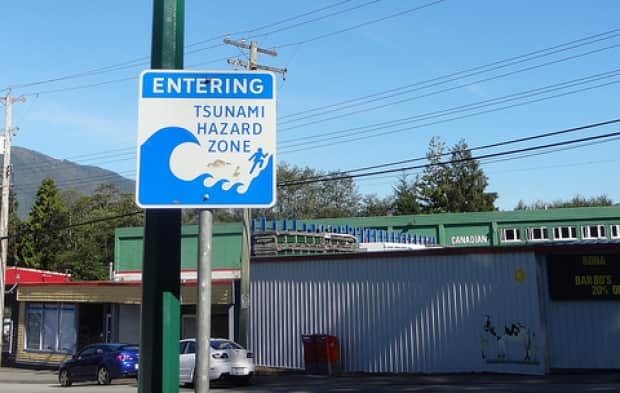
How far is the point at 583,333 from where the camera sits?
23.3m

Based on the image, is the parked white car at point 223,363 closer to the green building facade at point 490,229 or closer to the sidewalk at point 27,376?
the sidewalk at point 27,376

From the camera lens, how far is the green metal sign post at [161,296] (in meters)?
4.09

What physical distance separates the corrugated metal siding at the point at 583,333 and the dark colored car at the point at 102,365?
44.6 ft

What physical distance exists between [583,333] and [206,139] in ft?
71.0

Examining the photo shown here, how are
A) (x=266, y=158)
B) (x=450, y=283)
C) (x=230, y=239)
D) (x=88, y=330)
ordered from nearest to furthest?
(x=266, y=158)
(x=450, y=283)
(x=88, y=330)
(x=230, y=239)

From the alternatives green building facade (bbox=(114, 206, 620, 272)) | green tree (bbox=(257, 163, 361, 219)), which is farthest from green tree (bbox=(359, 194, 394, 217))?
green building facade (bbox=(114, 206, 620, 272))

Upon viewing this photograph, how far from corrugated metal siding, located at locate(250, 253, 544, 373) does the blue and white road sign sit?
21.1 metres

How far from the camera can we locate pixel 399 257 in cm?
2630

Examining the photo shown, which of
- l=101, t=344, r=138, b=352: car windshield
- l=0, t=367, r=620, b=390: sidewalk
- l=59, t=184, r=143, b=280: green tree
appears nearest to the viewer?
l=0, t=367, r=620, b=390: sidewalk

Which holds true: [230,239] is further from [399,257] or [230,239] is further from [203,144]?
[203,144]

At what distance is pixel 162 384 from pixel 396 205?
3274 inches

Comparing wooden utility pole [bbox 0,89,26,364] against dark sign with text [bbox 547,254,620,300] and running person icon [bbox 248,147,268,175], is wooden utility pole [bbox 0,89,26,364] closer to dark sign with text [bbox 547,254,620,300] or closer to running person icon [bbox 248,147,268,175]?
dark sign with text [bbox 547,254,620,300]

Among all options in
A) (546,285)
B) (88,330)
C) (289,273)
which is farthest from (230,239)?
(546,285)

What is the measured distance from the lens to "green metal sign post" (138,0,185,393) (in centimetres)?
409
